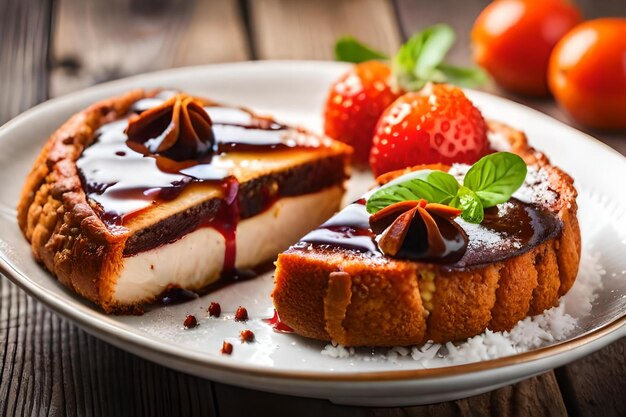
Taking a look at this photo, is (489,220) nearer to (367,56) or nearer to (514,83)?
(367,56)

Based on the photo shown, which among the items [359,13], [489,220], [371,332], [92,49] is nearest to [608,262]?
[489,220]

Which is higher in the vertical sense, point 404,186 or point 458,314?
point 404,186

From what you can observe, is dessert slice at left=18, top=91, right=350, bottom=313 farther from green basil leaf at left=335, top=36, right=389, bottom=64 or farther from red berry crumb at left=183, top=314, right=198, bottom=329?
green basil leaf at left=335, top=36, right=389, bottom=64

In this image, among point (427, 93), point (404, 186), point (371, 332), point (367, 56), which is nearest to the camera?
point (371, 332)

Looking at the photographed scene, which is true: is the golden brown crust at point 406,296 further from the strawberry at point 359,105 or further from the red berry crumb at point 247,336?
the strawberry at point 359,105

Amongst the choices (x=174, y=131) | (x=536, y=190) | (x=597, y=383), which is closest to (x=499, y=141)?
(x=536, y=190)

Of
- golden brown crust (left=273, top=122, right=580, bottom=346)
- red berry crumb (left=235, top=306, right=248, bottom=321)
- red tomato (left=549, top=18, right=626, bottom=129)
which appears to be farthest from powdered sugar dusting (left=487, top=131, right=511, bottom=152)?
red berry crumb (left=235, top=306, right=248, bottom=321)
